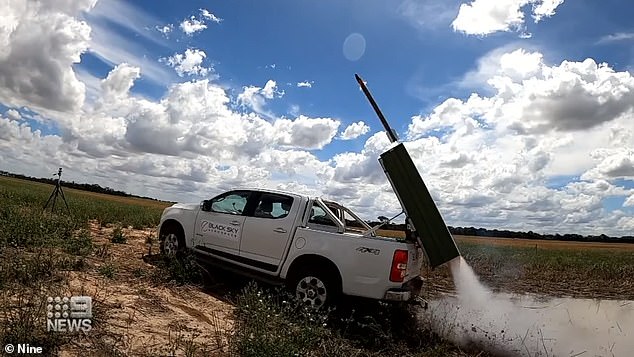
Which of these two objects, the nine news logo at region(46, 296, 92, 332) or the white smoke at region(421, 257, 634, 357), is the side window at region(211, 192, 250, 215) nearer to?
the nine news logo at region(46, 296, 92, 332)

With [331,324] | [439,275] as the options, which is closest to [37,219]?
[331,324]

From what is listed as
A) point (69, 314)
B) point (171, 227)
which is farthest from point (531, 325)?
point (69, 314)

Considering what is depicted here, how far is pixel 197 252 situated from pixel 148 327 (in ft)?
10.0

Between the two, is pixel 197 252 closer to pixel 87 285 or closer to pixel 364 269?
pixel 87 285

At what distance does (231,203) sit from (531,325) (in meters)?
6.02

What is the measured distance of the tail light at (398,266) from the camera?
245 inches

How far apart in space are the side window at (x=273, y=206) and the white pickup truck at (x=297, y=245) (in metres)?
0.02

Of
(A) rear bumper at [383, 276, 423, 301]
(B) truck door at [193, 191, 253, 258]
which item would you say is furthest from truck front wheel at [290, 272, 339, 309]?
(B) truck door at [193, 191, 253, 258]

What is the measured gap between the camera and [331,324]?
628 centimetres

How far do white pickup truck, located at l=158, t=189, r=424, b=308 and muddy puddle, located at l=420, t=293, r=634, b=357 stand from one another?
131 centimetres

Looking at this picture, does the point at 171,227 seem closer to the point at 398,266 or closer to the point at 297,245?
the point at 297,245

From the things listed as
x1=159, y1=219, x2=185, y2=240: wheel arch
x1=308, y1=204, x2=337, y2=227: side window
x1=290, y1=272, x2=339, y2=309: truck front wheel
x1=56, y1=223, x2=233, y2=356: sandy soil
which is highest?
x1=308, y1=204, x2=337, y2=227: side window

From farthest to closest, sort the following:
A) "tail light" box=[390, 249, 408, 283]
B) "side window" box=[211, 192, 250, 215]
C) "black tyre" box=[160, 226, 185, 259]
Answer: "black tyre" box=[160, 226, 185, 259] → "side window" box=[211, 192, 250, 215] → "tail light" box=[390, 249, 408, 283]

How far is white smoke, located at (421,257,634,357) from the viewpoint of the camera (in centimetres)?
705
